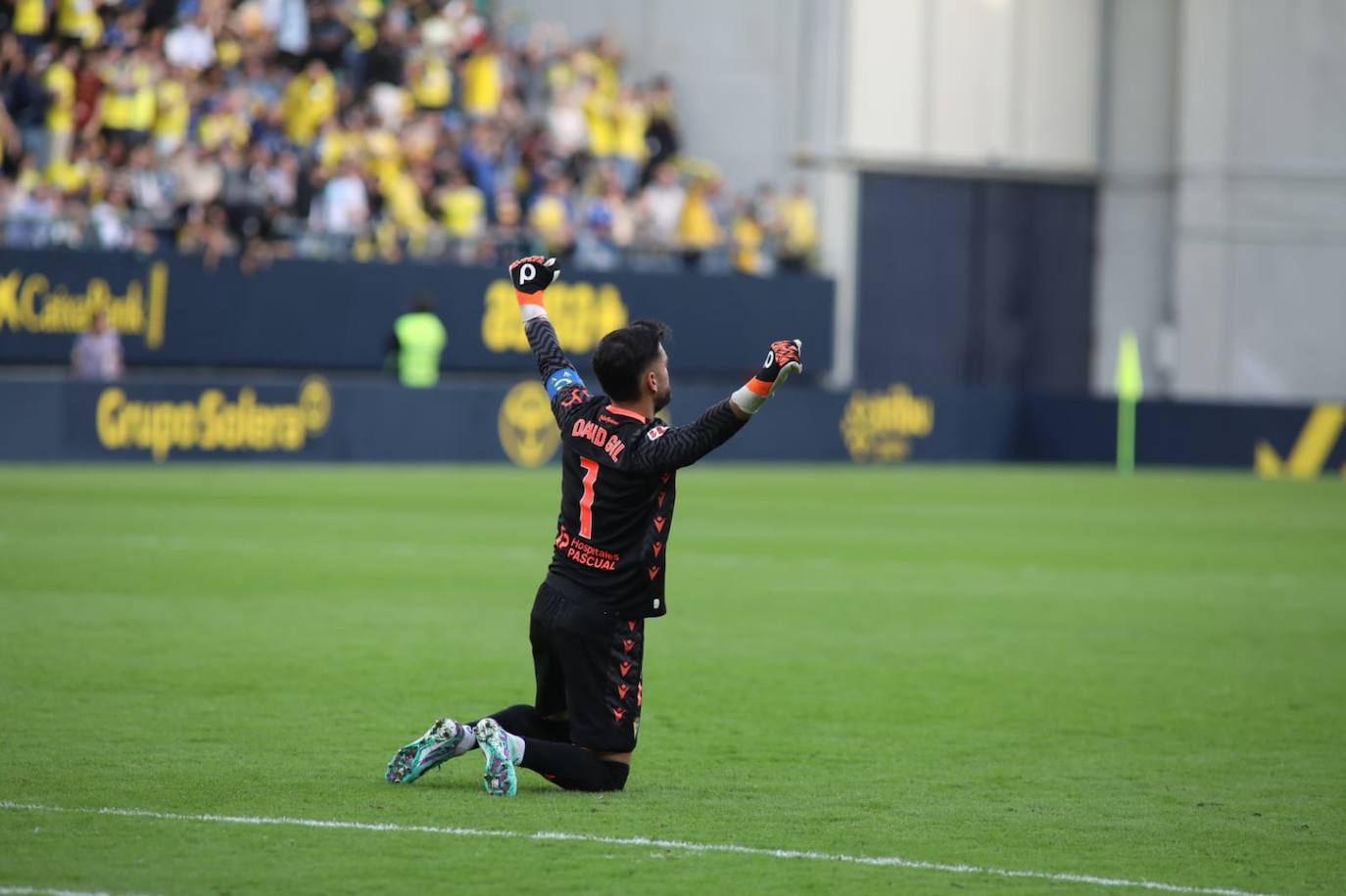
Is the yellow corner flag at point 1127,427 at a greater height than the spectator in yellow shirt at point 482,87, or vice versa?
the spectator in yellow shirt at point 482,87

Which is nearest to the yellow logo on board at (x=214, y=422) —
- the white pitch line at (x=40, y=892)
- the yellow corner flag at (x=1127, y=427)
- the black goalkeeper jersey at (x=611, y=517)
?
the yellow corner flag at (x=1127, y=427)

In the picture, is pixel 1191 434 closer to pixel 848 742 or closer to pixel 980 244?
pixel 980 244

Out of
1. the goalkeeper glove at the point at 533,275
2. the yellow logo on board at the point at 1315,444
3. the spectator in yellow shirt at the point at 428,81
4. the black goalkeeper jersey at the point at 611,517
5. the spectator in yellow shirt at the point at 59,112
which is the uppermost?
the spectator in yellow shirt at the point at 428,81

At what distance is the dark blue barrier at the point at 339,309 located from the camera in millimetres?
27766

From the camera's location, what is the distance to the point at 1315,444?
34844 millimetres

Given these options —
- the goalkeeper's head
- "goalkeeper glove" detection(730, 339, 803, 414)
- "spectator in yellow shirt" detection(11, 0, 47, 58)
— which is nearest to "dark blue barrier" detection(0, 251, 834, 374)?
"spectator in yellow shirt" detection(11, 0, 47, 58)

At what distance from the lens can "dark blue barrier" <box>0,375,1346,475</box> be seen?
26.9 metres

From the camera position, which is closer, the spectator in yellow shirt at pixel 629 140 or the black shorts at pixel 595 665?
the black shorts at pixel 595 665

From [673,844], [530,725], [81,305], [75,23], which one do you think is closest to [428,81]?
[75,23]

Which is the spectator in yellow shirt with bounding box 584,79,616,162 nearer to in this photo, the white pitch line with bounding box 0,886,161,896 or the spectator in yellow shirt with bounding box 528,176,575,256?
the spectator in yellow shirt with bounding box 528,176,575,256

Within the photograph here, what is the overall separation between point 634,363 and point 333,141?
2301 cm

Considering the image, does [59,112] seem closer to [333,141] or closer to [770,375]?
[333,141]

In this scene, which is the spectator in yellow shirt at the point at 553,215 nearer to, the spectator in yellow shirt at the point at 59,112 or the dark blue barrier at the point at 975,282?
the spectator in yellow shirt at the point at 59,112

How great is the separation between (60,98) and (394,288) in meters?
5.39
